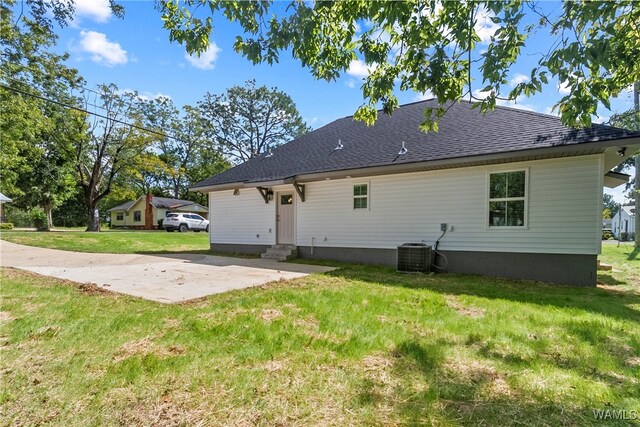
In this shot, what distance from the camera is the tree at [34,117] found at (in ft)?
55.1

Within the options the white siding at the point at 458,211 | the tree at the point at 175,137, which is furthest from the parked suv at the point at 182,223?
the white siding at the point at 458,211

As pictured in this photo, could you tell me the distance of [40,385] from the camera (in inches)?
93.1

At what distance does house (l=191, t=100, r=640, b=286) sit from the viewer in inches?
275

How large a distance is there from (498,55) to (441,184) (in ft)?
19.7

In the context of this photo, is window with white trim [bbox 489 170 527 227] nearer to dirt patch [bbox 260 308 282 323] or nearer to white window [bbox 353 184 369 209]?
white window [bbox 353 184 369 209]

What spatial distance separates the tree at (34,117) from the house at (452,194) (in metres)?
10.4

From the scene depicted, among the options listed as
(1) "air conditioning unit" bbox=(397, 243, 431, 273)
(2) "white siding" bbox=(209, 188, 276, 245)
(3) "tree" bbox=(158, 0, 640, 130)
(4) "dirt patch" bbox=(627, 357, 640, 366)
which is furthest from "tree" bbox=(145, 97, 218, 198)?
(4) "dirt patch" bbox=(627, 357, 640, 366)

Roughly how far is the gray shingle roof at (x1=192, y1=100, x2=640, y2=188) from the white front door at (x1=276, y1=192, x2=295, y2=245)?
2.93 feet

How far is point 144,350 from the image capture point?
9.87 ft

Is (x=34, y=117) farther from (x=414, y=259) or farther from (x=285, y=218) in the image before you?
(x=414, y=259)

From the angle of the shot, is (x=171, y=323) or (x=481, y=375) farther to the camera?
(x=171, y=323)

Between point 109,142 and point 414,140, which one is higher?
point 109,142

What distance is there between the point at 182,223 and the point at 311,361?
28.6m

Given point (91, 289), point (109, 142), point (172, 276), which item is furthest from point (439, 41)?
point (109, 142)
